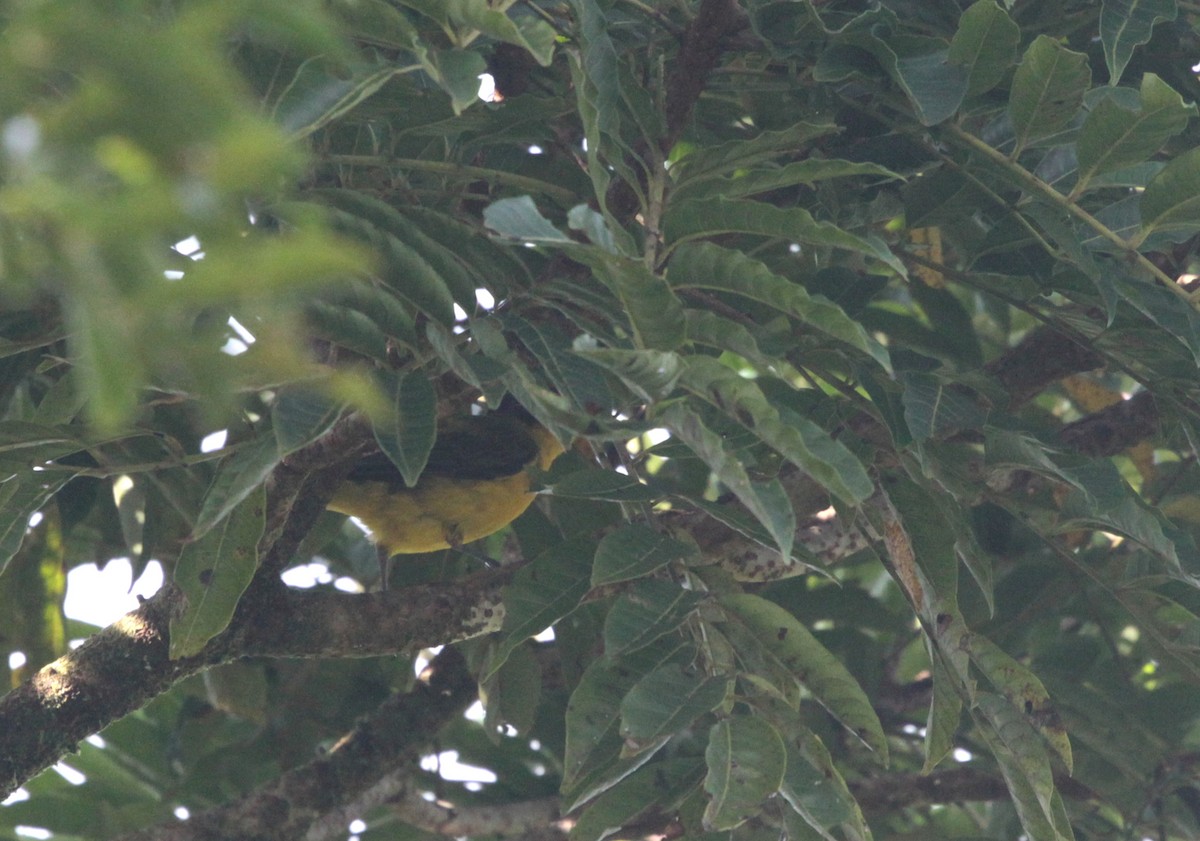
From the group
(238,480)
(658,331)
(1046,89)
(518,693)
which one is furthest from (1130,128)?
(518,693)

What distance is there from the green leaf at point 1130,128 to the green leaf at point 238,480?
53.2 inches

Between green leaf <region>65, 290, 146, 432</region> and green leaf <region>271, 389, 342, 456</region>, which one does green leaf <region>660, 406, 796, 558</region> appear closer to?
green leaf <region>271, 389, 342, 456</region>

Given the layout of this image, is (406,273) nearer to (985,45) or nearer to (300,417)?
(300,417)

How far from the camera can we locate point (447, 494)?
170 inches

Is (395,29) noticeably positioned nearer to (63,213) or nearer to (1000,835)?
(63,213)

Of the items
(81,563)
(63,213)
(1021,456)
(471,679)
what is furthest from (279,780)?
(63,213)

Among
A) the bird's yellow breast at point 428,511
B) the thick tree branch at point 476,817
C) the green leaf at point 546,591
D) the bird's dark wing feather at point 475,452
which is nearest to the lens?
the green leaf at point 546,591

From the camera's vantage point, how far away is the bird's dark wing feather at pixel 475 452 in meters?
4.46

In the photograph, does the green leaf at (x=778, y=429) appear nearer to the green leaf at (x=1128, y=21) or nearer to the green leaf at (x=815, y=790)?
the green leaf at (x=815, y=790)

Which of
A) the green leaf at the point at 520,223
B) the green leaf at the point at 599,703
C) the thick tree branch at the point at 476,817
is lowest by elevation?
the thick tree branch at the point at 476,817

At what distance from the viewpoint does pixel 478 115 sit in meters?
2.21

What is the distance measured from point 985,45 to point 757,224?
2.13 ft

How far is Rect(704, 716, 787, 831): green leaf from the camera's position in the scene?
1.84m

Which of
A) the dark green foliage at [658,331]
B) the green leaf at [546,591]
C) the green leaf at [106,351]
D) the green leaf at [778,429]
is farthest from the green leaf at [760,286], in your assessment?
the green leaf at [106,351]
